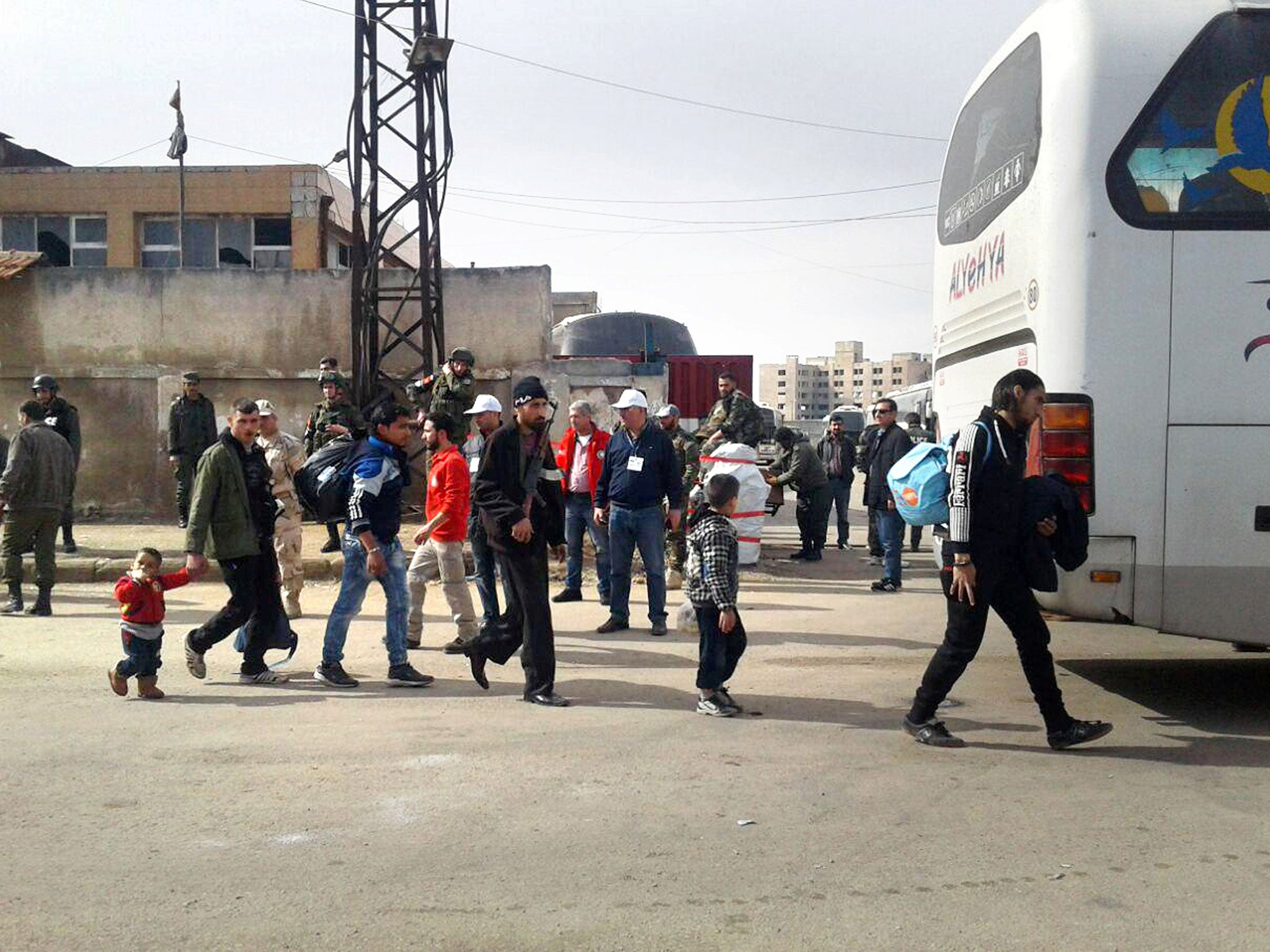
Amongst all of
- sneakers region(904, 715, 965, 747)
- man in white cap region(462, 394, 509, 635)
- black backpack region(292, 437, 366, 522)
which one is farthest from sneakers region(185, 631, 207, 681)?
sneakers region(904, 715, 965, 747)

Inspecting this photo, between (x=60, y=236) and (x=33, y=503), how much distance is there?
76.4 feet

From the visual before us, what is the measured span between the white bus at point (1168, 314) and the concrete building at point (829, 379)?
4986 inches

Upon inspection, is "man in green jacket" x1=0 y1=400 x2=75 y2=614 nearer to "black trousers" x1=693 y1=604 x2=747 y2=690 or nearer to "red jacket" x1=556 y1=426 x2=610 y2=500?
"red jacket" x1=556 y1=426 x2=610 y2=500

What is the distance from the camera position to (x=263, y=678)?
774 centimetres

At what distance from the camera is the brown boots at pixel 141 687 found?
283 inches

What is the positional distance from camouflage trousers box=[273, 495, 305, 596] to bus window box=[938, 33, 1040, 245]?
5587 millimetres

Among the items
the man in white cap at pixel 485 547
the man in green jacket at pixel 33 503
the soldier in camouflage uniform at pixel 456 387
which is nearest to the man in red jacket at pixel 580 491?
the soldier in camouflage uniform at pixel 456 387

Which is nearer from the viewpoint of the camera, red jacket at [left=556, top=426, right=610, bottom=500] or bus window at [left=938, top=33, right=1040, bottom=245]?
bus window at [left=938, top=33, right=1040, bottom=245]

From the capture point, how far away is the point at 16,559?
10484mm

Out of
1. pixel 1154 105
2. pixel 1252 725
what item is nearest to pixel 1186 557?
A: pixel 1252 725

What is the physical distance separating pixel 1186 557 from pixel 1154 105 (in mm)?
2299

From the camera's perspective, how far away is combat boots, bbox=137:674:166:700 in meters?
7.25

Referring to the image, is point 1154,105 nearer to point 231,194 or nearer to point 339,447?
point 339,447

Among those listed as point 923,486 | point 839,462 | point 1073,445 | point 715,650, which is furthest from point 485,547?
point 839,462
